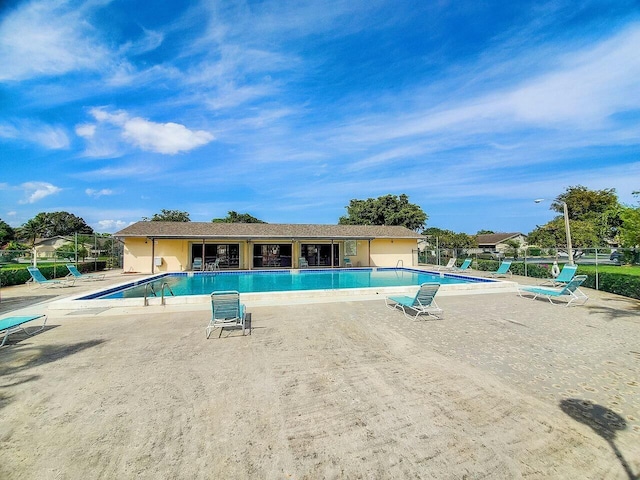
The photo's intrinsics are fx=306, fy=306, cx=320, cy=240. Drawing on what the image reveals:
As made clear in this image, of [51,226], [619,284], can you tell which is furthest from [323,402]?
[51,226]

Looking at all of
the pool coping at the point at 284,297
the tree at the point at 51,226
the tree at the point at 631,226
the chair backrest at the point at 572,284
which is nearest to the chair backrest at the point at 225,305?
the pool coping at the point at 284,297

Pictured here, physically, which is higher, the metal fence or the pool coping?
the metal fence

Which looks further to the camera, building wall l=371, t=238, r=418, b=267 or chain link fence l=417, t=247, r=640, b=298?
building wall l=371, t=238, r=418, b=267

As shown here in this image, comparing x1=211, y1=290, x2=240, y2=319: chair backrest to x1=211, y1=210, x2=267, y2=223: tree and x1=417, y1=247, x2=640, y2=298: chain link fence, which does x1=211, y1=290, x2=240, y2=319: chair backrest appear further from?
x1=211, y1=210, x2=267, y2=223: tree

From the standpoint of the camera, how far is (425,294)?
25.4ft

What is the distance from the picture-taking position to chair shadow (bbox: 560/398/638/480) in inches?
114

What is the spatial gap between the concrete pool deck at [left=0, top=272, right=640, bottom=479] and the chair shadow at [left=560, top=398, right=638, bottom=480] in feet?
0.06

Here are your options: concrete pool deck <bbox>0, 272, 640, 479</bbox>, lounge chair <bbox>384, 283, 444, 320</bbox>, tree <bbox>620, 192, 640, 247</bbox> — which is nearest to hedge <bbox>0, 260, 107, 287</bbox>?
concrete pool deck <bbox>0, 272, 640, 479</bbox>

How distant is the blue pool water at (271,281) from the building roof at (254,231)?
8.52ft

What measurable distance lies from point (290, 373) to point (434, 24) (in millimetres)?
15104

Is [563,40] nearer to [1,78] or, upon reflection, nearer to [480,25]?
[480,25]

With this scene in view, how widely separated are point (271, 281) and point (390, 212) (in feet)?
87.2

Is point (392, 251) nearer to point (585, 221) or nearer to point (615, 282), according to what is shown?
point (615, 282)

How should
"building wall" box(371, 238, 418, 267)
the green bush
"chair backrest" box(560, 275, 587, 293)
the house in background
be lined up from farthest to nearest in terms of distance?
the house in background → "building wall" box(371, 238, 418, 267) → the green bush → "chair backrest" box(560, 275, 587, 293)
